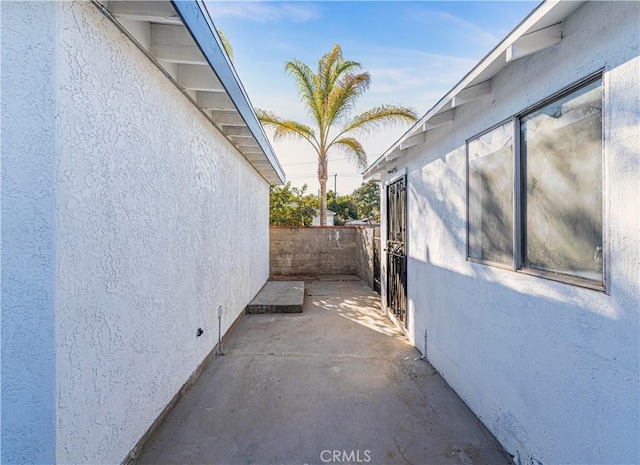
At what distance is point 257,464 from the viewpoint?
8.33 ft

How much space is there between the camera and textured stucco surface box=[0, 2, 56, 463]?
1.63 m

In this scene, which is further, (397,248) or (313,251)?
(313,251)

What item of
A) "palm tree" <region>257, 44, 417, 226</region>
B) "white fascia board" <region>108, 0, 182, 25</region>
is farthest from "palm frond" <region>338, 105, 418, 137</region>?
"white fascia board" <region>108, 0, 182, 25</region>

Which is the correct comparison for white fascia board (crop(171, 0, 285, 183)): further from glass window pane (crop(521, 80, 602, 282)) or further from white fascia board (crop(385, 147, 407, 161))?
glass window pane (crop(521, 80, 602, 282))

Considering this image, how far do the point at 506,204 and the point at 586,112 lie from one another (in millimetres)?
995

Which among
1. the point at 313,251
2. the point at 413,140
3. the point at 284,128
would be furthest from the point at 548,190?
the point at 284,128

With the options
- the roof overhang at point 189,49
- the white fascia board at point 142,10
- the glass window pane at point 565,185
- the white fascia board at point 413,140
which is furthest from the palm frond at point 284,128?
the glass window pane at point 565,185

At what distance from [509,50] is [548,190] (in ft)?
3.67

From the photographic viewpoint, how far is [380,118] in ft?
37.4

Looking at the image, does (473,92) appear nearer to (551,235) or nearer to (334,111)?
(551,235)

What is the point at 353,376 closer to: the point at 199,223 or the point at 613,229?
the point at 199,223

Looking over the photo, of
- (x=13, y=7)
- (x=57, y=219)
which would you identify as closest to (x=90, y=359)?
(x=57, y=219)

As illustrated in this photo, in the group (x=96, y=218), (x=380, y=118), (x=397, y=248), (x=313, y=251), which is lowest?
(x=313, y=251)

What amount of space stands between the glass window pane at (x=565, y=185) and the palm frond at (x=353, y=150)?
9757 millimetres
